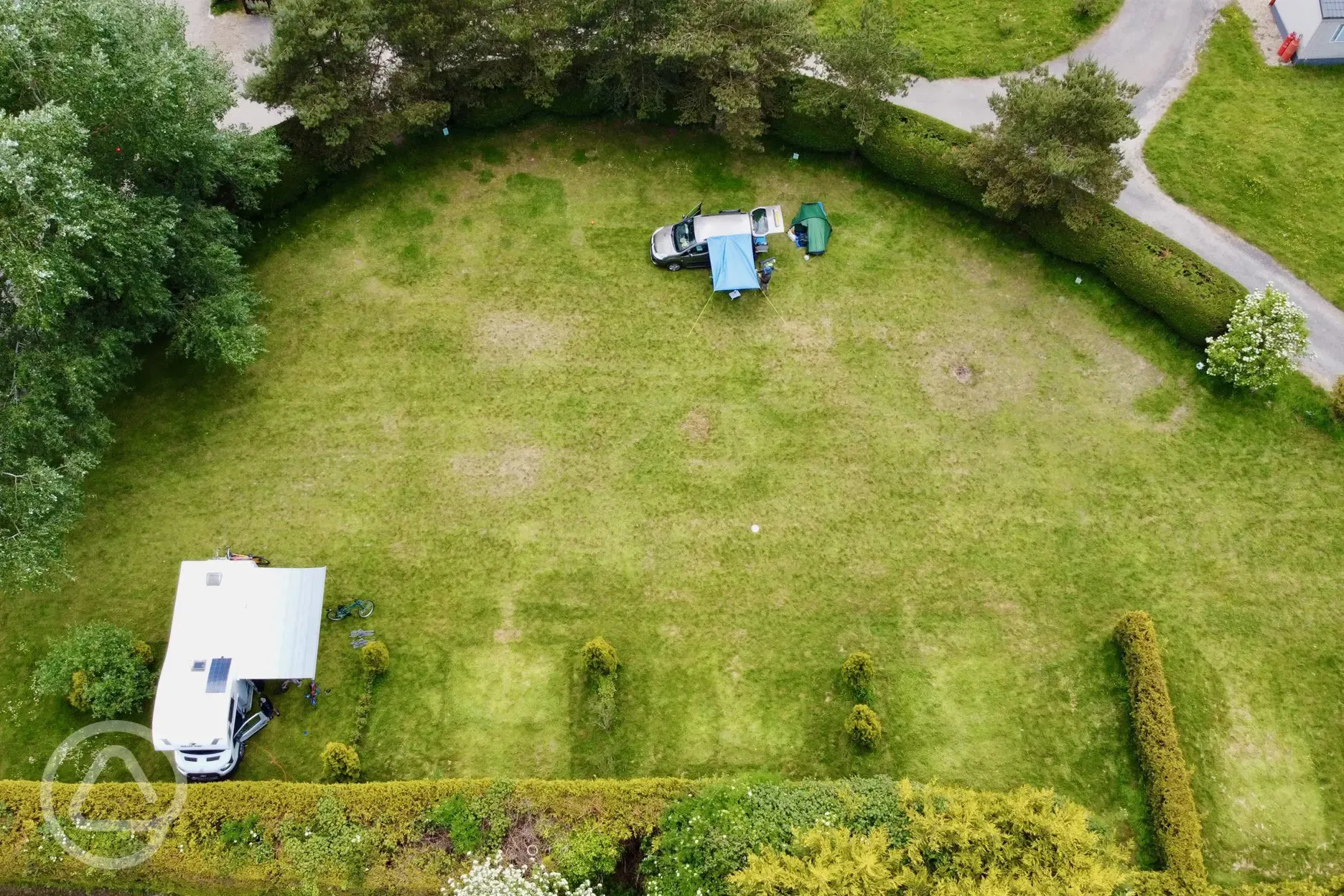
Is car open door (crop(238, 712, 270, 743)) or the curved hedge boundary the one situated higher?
the curved hedge boundary

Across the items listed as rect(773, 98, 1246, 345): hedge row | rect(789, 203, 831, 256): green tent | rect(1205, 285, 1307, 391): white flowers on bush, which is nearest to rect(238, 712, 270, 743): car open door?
rect(789, 203, 831, 256): green tent

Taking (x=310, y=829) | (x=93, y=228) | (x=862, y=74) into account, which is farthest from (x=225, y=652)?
(x=862, y=74)

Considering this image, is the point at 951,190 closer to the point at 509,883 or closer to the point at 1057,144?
the point at 1057,144

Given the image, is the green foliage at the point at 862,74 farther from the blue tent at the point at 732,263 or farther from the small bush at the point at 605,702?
the small bush at the point at 605,702

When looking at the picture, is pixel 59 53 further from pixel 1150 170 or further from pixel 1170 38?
pixel 1170 38

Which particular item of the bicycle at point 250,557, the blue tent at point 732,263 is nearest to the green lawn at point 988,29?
the blue tent at point 732,263

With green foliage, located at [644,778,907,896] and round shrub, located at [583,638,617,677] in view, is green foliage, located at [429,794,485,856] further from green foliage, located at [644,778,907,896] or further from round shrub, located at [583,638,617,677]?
round shrub, located at [583,638,617,677]
